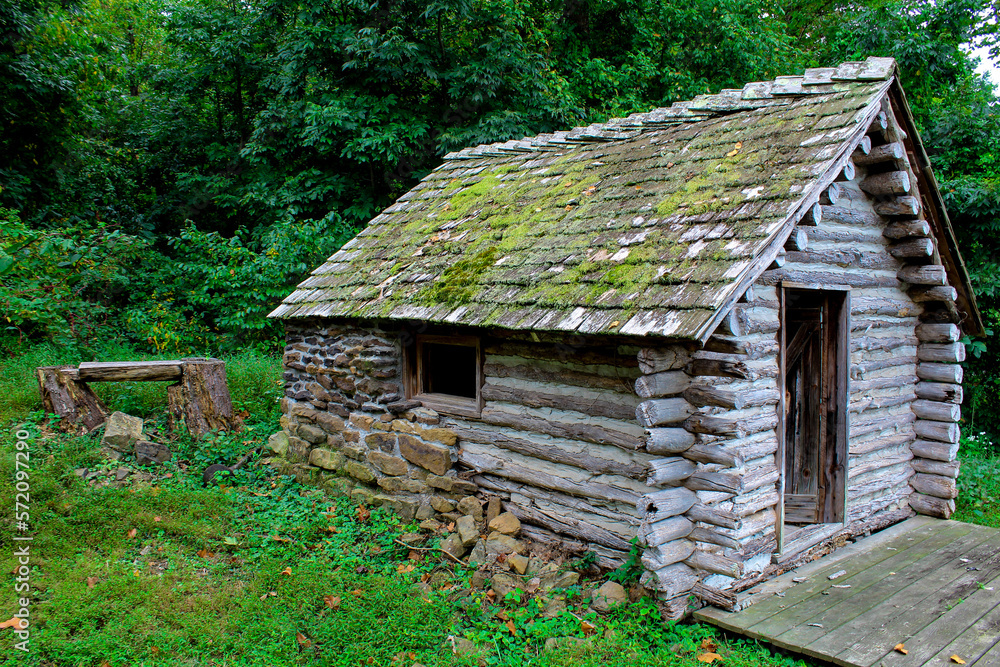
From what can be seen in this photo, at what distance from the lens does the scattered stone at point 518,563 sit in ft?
17.3

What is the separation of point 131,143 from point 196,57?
2.91 metres

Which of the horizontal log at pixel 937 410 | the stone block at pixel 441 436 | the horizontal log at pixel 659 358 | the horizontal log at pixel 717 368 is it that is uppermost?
the horizontal log at pixel 659 358

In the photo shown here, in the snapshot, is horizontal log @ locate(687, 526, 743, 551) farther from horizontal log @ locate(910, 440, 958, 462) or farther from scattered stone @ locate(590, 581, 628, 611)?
horizontal log @ locate(910, 440, 958, 462)

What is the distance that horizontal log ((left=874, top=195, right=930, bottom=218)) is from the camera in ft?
19.2

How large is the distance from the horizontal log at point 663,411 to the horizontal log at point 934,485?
383 centimetres

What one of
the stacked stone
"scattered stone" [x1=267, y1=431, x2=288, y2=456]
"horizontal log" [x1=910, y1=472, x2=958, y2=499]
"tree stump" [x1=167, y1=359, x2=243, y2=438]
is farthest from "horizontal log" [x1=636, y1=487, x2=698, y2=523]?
"tree stump" [x1=167, y1=359, x2=243, y2=438]

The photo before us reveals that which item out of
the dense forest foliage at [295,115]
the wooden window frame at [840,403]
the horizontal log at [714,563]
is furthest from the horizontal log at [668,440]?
the dense forest foliage at [295,115]

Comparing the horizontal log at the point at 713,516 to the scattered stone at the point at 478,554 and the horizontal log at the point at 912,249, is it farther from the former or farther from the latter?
the horizontal log at the point at 912,249

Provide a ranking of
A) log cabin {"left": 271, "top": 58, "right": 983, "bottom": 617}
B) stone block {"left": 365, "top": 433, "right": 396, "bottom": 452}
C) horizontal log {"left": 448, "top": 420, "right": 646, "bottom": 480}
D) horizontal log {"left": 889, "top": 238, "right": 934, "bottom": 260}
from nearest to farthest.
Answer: log cabin {"left": 271, "top": 58, "right": 983, "bottom": 617} < horizontal log {"left": 448, "top": 420, "right": 646, "bottom": 480} < horizontal log {"left": 889, "top": 238, "right": 934, "bottom": 260} < stone block {"left": 365, "top": 433, "right": 396, "bottom": 452}

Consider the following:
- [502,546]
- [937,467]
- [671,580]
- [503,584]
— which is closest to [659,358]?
[671,580]

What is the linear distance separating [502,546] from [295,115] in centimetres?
1130

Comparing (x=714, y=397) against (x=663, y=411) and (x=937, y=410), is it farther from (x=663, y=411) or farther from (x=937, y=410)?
(x=937, y=410)

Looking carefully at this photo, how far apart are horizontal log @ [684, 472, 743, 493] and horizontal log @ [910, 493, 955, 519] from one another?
11.9 feet

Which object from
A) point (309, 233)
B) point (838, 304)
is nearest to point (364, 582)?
point (838, 304)
